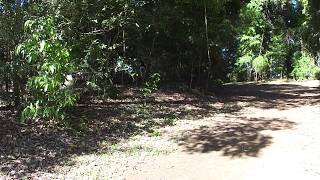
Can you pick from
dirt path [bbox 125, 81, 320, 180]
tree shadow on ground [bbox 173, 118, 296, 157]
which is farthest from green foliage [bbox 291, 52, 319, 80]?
tree shadow on ground [bbox 173, 118, 296, 157]

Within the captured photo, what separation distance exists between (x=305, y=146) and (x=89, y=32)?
5.71 meters

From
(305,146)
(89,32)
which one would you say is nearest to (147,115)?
(89,32)

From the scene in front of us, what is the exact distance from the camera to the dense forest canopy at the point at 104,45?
325 inches

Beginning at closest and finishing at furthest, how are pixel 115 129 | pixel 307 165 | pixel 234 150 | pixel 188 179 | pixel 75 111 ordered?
pixel 188 179 < pixel 307 165 < pixel 234 150 < pixel 115 129 < pixel 75 111

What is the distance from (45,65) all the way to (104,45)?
150 inches

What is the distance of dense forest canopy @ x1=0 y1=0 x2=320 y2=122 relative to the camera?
8266 mm

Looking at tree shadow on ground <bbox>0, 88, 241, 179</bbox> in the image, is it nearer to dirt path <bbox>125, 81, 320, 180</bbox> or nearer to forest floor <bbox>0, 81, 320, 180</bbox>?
forest floor <bbox>0, 81, 320, 180</bbox>

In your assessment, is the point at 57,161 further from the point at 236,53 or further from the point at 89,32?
the point at 236,53

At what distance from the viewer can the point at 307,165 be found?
26.1 ft

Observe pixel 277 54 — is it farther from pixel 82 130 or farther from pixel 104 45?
pixel 82 130

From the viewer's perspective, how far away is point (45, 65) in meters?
8.00

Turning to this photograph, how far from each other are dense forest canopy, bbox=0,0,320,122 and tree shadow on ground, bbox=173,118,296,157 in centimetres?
264

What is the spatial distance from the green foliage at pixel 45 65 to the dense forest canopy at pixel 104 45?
0.06 ft

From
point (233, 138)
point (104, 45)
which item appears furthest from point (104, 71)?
point (233, 138)
